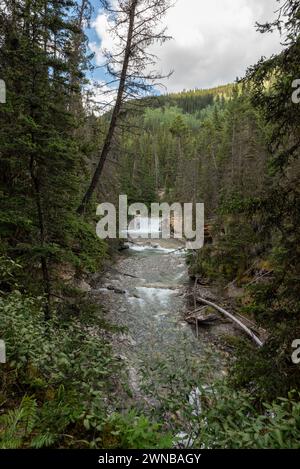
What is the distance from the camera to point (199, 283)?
17.6 metres

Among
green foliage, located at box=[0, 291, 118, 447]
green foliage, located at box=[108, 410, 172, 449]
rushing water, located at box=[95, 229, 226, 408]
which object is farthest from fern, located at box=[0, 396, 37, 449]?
rushing water, located at box=[95, 229, 226, 408]

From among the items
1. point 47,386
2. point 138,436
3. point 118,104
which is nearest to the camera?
point 138,436

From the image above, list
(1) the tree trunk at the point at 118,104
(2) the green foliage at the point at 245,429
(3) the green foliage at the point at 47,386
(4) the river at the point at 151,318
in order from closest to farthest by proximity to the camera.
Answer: (2) the green foliage at the point at 245,429 → (3) the green foliage at the point at 47,386 → (4) the river at the point at 151,318 → (1) the tree trunk at the point at 118,104

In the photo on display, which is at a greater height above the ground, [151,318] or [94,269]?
[94,269]

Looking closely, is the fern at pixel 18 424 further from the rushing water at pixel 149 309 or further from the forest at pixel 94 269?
the rushing water at pixel 149 309

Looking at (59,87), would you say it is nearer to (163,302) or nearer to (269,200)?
(269,200)

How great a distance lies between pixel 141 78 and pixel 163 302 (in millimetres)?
9986

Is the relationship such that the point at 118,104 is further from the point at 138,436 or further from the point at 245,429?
the point at 245,429

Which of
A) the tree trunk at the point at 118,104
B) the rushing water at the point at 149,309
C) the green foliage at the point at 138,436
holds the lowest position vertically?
the rushing water at the point at 149,309

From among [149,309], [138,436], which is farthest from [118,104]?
[149,309]

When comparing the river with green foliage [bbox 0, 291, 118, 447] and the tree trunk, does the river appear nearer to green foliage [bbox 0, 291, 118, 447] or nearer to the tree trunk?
green foliage [bbox 0, 291, 118, 447]

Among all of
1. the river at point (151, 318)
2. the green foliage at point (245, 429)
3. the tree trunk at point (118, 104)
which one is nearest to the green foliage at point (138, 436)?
the green foliage at point (245, 429)

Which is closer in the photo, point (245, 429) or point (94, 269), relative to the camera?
point (245, 429)
